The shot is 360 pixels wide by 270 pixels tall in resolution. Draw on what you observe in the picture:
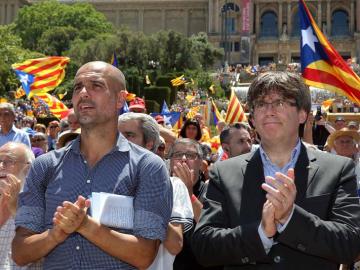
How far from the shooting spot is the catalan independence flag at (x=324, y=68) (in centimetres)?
863

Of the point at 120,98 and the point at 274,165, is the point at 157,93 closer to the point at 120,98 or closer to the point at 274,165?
the point at 120,98

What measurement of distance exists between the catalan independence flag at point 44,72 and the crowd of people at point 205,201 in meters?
10.6

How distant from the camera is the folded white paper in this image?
2916 mm

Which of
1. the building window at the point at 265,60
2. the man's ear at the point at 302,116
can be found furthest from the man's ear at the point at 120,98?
the building window at the point at 265,60

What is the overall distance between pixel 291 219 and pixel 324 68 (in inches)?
254

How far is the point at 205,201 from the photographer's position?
3.15 metres

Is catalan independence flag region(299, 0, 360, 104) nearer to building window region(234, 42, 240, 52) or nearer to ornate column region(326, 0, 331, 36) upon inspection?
building window region(234, 42, 240, 52)

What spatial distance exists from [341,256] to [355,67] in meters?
44.2

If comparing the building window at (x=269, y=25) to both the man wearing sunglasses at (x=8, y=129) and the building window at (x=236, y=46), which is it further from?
the man wearing sunglasses at (x=8, y=129)

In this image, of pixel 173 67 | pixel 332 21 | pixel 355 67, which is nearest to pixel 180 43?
pixel 173 67

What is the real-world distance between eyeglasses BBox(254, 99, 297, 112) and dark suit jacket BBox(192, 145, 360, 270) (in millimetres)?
237

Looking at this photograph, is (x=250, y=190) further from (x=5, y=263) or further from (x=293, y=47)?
(x=293, y=47)

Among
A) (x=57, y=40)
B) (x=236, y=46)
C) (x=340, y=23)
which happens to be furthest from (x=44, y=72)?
(x=340, y=23)

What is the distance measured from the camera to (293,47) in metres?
70.1
